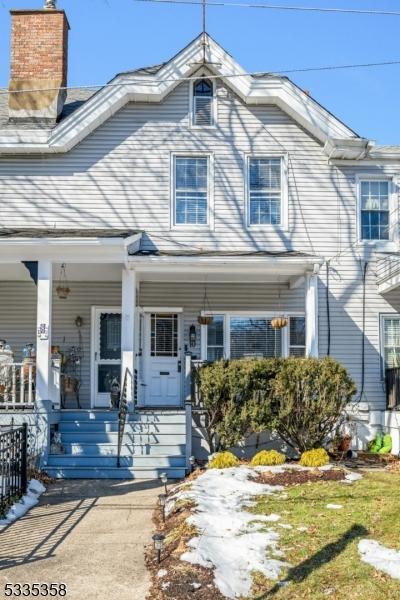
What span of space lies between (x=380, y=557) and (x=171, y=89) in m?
11.1

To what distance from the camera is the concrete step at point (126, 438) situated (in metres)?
11.5

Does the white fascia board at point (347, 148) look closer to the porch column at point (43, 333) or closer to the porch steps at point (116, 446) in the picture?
the porch column at point (43, 333)

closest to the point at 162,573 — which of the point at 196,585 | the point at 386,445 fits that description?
the point at 196,585

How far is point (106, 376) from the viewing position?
47.4 feet

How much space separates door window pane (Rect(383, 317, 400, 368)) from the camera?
1439 centimetres

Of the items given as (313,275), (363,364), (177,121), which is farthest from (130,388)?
(177,121)

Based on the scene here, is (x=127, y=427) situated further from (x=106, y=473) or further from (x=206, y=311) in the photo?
(x=206, y=311)

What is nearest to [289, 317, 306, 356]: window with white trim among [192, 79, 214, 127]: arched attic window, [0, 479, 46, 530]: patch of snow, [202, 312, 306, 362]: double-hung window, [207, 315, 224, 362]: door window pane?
[202, 312, 306, 362]: double-hung window

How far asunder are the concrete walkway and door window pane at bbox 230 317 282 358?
204 inches

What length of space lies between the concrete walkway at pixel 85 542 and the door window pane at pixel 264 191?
6.81 meters

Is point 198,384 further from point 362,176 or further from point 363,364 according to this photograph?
point 362,176

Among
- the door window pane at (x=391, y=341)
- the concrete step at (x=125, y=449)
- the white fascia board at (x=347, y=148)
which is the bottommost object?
the concrete step at (x=125, y=449)

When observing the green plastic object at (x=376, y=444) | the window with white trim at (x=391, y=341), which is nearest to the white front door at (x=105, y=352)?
the green plastic object at (x=376, y=444)

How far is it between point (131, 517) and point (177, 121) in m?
9.20
